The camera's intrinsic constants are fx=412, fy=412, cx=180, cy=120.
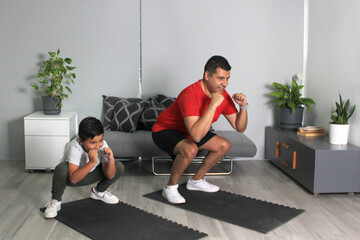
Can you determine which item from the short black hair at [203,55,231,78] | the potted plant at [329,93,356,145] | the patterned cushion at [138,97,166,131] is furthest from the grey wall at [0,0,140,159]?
the potted plant at [329,93,356,145]

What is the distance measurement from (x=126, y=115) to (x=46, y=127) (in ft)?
2.54

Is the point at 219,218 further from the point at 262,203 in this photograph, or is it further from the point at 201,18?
the point at 201,18

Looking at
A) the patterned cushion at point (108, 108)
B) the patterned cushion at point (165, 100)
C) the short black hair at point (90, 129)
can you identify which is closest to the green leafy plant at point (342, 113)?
the patterned cushion at point (165, 100)

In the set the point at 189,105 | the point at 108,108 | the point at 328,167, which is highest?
the point at 189,105

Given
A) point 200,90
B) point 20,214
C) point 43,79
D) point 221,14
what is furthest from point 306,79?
point 20,214

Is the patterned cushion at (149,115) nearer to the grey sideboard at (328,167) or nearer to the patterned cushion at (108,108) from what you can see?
the patterned cushion at (108,108)

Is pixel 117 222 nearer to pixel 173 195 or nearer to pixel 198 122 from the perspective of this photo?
pixel 173 195

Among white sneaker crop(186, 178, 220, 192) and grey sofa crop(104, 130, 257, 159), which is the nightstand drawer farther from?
white sneaker crop(186, 178, 220, 192)

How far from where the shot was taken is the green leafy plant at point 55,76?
4.05 meters

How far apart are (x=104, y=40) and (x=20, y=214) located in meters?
2.16

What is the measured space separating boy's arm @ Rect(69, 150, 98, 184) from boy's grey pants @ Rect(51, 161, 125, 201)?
51 mm

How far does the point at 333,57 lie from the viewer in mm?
3822

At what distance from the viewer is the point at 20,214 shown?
2.80 metres

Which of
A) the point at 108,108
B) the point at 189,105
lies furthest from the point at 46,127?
the point at 189,105
